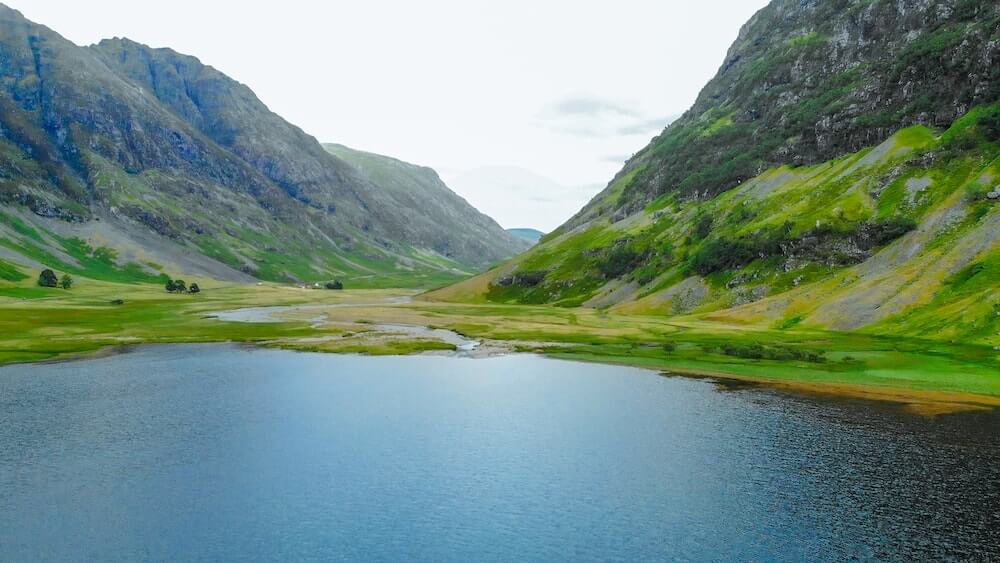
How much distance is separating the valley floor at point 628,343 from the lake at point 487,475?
11993 mm

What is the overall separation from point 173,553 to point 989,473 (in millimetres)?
60514

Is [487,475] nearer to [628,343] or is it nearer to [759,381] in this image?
[759,381]

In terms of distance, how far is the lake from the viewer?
135ft

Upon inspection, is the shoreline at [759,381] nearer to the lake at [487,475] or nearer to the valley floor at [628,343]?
the valley floor at [628,343]

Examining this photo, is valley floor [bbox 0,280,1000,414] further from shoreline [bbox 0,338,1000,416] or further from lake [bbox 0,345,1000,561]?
lake [bbox 0,345,1000,561]

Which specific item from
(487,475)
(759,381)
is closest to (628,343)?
(759,381)

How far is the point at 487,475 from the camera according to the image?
5362cm

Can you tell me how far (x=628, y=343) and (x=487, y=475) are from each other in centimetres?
8038

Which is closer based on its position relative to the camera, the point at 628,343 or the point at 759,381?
the point at 759,381

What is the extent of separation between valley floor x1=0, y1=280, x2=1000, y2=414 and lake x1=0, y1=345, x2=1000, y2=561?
11993mm

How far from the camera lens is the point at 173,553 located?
39.8 meters

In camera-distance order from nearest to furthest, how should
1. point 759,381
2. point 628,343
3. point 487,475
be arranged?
point 487,475
point 759,381
point 628,343

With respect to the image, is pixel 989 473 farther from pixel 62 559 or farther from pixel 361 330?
pixel 361 330

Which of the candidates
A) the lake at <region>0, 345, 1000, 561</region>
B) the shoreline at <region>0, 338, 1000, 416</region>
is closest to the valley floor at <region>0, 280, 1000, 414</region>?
the shoreline at <region>0, 338, 1000, 416</region>
